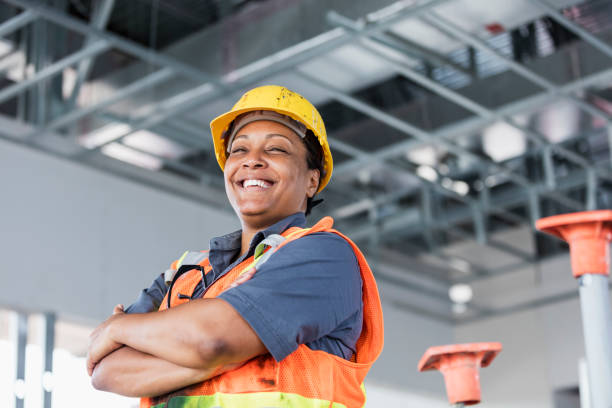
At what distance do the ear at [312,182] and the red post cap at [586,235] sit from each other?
0.69 m

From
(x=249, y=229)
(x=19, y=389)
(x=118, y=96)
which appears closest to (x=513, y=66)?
(x=118, y=96)

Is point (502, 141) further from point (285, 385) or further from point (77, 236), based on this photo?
point (285, 385)

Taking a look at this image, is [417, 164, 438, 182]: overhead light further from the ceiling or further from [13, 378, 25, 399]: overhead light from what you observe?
[13, 378, 25, 399]: overhead light

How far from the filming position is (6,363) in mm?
6922

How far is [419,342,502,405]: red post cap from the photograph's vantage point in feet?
11.9

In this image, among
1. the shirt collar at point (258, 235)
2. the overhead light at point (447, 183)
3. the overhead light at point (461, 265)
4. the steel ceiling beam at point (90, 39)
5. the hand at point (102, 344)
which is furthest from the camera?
the overhead light at point (461, 265)

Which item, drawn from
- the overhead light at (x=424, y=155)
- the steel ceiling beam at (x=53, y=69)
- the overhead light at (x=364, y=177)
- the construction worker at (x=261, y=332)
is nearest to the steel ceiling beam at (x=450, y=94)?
the overhead light at (x=424, y=155)

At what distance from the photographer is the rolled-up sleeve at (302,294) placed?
151cm

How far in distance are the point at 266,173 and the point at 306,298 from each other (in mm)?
418

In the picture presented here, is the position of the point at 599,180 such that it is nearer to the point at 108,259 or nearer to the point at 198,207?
the point at 198,207

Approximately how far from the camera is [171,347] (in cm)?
154

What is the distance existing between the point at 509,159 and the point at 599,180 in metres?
1.34

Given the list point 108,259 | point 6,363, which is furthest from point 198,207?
point 6,363

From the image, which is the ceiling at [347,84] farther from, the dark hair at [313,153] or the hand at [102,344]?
the hand at [102,344]
